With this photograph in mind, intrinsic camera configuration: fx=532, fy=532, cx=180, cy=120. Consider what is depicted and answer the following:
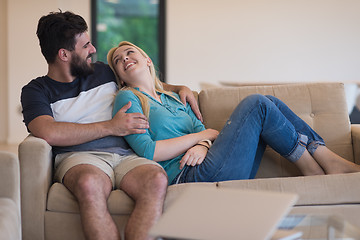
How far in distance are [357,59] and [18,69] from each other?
458 cm

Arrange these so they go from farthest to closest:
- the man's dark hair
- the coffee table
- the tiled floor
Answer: the tiled floor → the man's dark hair → the coffee table

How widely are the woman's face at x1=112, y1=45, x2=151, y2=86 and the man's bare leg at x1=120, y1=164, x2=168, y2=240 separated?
22.0 inches

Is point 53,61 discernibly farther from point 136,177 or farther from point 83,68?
point 136,177

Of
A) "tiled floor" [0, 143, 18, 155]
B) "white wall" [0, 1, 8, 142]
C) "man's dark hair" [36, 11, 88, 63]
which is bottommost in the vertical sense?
"tiled floor" [0, 143, 18, 155]

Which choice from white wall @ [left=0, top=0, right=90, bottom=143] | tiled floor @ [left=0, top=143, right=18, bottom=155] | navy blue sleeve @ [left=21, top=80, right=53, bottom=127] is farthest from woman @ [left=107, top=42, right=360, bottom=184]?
white wall @ [left=0, top=0, right=90, bottom=143]

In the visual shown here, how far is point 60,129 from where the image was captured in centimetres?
237

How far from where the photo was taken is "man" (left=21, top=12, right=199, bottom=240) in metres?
2.14

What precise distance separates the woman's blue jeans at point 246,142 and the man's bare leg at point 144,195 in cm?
23

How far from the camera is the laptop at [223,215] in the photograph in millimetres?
1336

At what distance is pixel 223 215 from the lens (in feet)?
4.61

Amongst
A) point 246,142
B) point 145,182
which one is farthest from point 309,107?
point 145,182

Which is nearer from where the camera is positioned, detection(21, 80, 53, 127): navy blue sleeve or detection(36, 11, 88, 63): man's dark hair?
detection(21, 80, 53, 127): navy blue sleeve

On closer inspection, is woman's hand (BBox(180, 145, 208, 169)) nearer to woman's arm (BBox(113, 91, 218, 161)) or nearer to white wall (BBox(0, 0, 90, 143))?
woman's arm (BBox(113, 91, 218, 161))

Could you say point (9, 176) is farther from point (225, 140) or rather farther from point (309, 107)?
point (309, 107)
